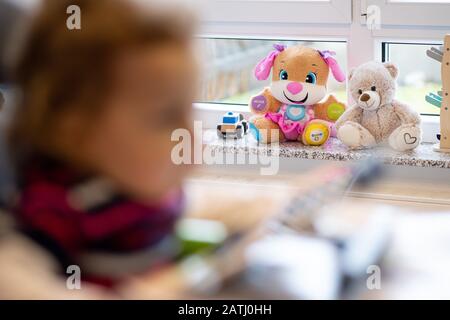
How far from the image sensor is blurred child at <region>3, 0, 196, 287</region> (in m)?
0.26

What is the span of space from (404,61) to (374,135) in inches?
8.3

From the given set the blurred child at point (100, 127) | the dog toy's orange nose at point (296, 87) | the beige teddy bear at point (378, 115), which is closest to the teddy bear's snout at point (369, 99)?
the beige teddy bear at point (378, 115)

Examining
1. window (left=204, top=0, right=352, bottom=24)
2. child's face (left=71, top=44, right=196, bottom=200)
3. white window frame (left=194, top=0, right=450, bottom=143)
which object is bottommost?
child's face (left=71, top=44, right=196, bottom=200)

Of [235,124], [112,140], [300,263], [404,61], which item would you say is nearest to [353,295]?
[300,263]

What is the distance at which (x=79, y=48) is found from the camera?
0.26 meters

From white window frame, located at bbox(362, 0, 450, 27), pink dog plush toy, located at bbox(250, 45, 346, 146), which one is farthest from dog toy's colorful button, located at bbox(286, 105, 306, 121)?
white window frame, located at bbox(362, 0, 450, 27)

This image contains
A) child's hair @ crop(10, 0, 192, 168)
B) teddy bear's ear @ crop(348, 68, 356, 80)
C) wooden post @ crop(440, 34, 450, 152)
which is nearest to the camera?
child's hair @ crop(10, 0, 192, 168)

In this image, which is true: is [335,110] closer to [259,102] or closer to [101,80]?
[259,102]

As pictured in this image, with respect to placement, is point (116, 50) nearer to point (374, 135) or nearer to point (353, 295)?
point (353, 295)

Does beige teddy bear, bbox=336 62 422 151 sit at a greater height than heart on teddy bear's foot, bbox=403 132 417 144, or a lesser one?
greater

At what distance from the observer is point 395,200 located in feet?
1.35

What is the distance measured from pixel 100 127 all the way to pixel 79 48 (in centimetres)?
3

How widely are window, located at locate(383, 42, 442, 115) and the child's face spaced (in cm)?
116

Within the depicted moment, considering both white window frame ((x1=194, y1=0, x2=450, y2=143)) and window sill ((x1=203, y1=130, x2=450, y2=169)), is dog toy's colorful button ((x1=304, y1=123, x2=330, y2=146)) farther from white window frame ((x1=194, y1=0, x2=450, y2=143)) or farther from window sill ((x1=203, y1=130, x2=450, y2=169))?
white window frame ((x1=194, y1=0, x2=450, y2=143))
